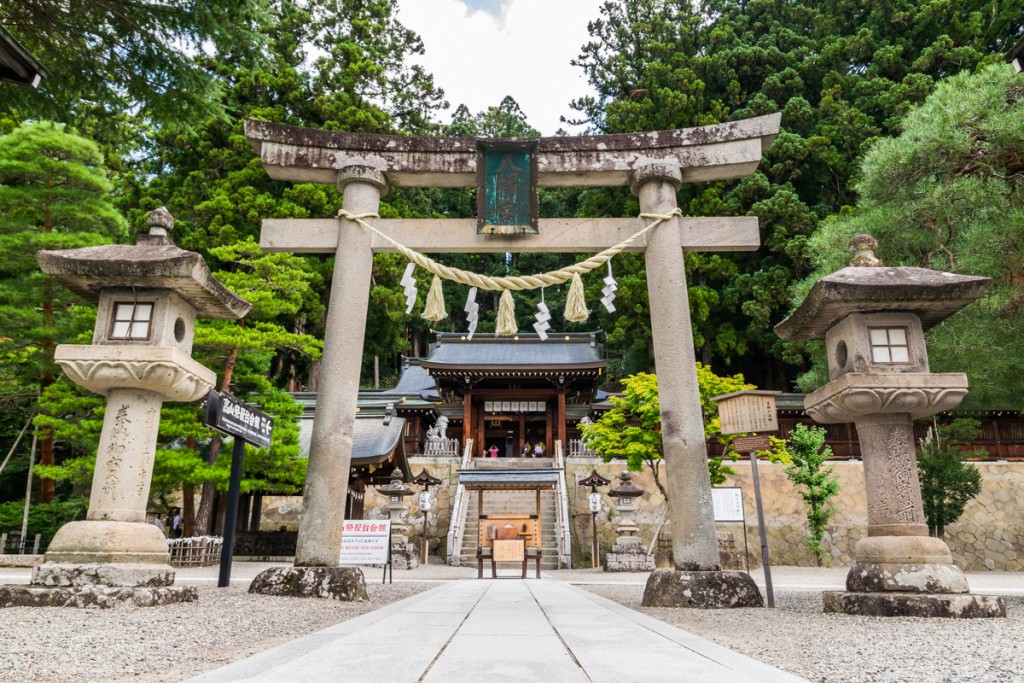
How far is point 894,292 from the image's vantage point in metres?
5.43

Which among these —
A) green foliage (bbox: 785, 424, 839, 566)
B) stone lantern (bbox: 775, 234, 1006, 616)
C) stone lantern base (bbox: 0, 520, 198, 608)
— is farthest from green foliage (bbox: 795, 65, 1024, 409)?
stone lantern base (bbox: 0, 520, 198, 608)

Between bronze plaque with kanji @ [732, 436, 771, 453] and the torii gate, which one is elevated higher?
the torii gate

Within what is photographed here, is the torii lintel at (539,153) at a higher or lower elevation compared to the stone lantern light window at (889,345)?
higher

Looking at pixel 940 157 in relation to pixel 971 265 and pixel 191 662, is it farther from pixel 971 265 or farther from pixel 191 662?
pixel 191 662

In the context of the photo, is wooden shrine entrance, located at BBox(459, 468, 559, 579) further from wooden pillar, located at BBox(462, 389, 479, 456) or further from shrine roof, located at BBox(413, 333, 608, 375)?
shrine roof, located at BBox(413, 333, 608, 375)

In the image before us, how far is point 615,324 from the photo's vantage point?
83.6 feet

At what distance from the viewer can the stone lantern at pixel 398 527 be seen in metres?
14.7

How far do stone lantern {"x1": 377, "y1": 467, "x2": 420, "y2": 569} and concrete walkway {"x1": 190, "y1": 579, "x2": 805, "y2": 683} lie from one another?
10908 millimetres

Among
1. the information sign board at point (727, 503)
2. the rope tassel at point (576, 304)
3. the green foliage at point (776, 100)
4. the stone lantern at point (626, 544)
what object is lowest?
the stone lantern at point (626, 544)

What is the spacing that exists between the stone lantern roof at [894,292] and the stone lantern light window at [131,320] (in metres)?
6.40

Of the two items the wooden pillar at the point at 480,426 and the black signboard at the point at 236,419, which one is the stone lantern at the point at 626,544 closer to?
the wooden pillar at the point at 480,426

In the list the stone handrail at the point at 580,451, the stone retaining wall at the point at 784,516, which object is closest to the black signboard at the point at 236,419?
the stone retaining wall at the point at 784,516

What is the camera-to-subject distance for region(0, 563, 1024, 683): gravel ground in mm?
2879

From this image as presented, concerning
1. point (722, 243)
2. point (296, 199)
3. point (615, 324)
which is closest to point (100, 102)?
point (722, 243)
